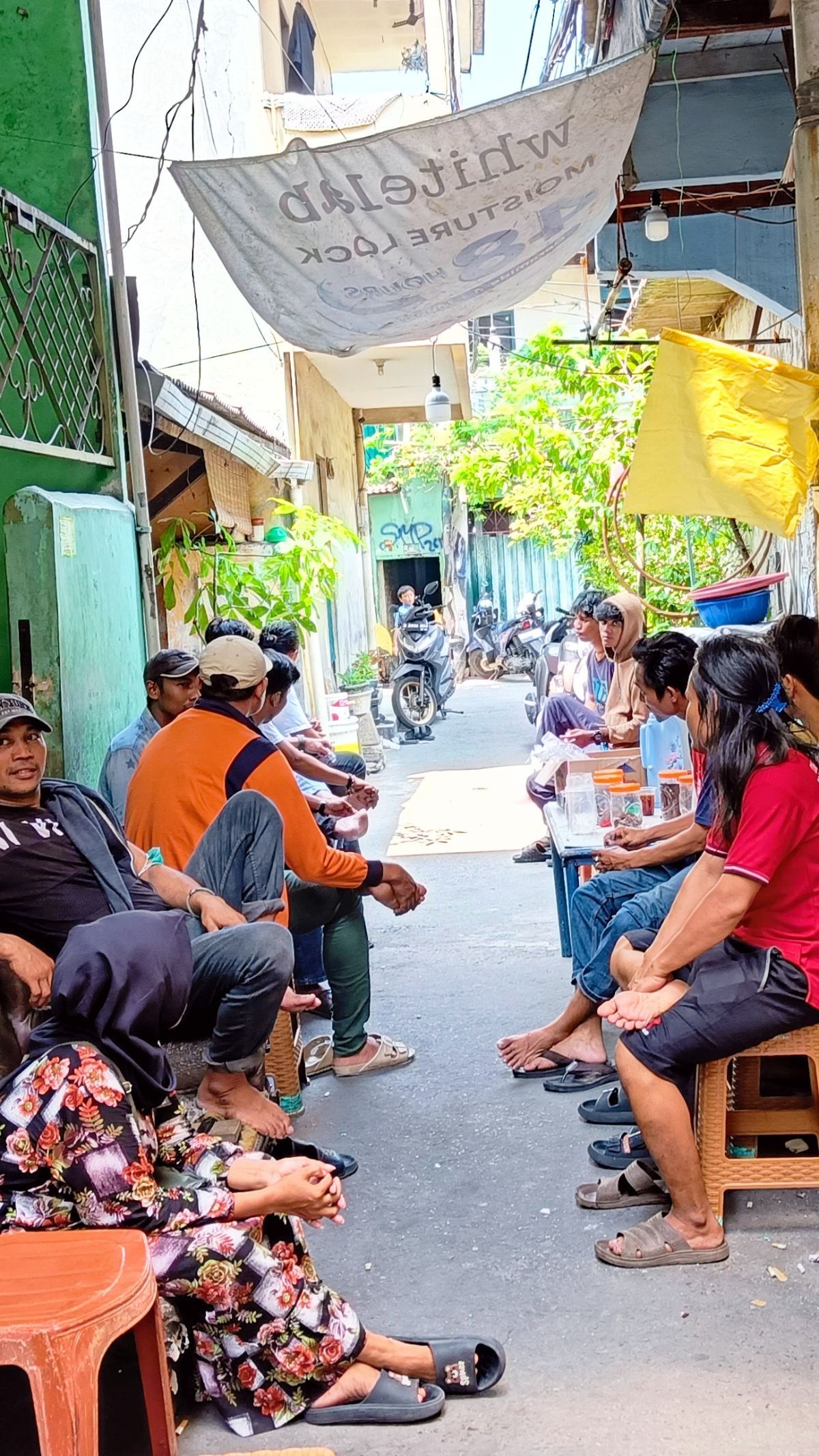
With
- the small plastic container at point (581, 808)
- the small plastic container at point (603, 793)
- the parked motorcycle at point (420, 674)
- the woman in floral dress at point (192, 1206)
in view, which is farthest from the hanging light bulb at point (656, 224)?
the parked motorcycle at point (420, 674)

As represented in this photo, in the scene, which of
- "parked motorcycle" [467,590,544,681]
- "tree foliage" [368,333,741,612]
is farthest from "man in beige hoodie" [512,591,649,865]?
"parked motorcycle" [467,590,544,681]

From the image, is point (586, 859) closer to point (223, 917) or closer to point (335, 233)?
point (223, 917)

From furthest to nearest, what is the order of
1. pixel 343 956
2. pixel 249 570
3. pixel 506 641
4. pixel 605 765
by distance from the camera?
pixel 506 641 < pixel 249 570 < pixel 605 765 < pixel 343 956

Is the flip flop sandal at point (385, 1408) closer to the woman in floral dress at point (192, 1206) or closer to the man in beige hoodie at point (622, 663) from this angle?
the woman in floral dress at point (192, 1206)

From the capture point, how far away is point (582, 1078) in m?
4.93

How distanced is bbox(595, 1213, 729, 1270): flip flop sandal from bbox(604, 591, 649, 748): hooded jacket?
4.21m

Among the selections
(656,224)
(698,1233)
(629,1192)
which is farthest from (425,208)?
(698,1233)

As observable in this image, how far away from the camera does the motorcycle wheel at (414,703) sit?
1658cm

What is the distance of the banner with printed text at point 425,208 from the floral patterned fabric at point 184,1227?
11.7ft

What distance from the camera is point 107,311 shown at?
6672 mm

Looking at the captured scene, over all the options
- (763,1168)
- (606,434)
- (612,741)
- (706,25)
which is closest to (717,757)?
(763,1168)

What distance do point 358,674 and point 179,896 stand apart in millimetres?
11070

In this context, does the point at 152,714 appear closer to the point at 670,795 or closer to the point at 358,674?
the point at 670,795

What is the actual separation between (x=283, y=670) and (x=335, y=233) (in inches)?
80.1
